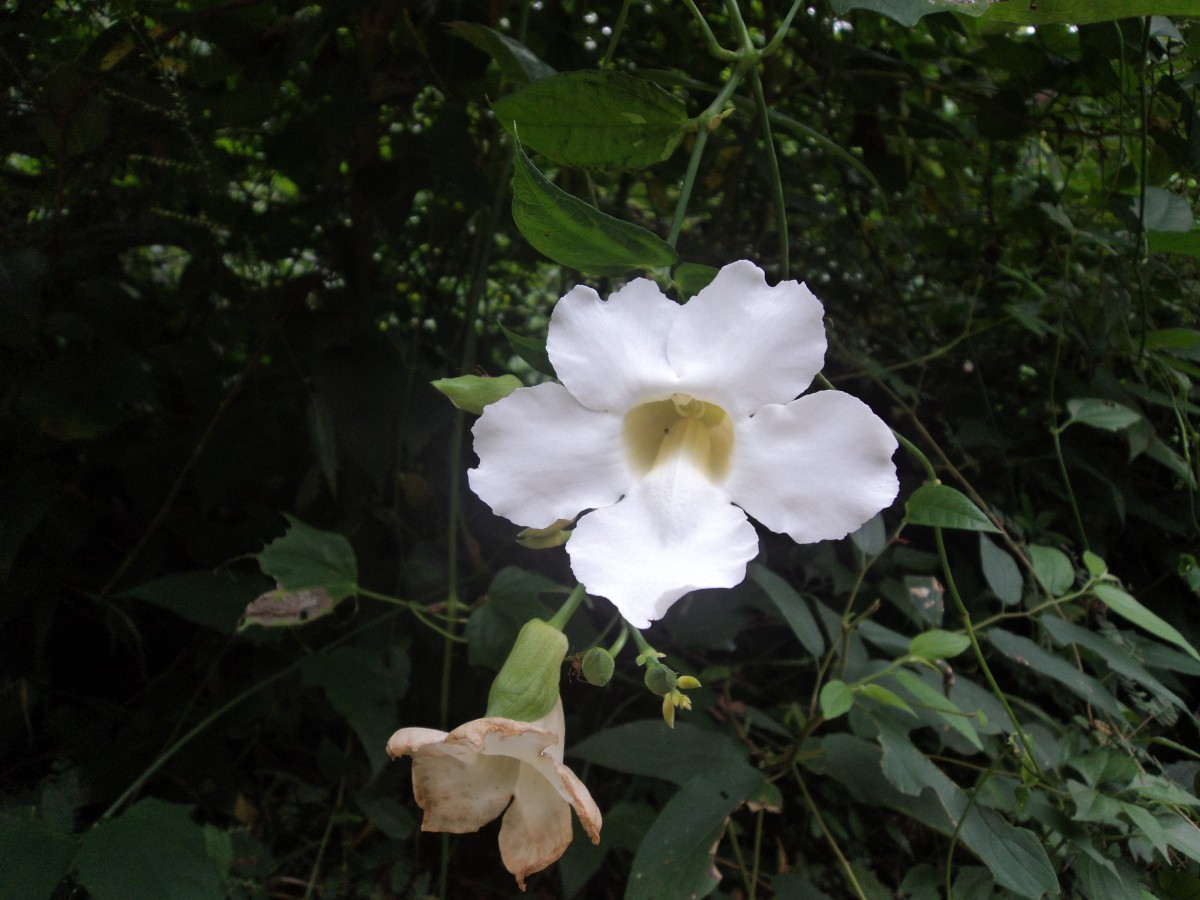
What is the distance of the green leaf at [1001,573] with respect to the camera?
2.64 ft

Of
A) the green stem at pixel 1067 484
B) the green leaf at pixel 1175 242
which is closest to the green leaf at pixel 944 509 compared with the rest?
the green stem at pixel 1067 484

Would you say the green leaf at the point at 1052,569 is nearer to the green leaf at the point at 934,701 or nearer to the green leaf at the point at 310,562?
the green leaf at the point at 934,701

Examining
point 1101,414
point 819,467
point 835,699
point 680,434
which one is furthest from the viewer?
point 1101,414

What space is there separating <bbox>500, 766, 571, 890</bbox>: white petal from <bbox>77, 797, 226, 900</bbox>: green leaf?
267mm

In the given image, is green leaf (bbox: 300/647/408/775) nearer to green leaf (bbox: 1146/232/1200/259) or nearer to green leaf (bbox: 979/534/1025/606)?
green leaf (bbox: 979/534/1025/606)

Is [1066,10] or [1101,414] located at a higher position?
[1066,10]

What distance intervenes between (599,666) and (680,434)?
173 mm

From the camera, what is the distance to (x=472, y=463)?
967 mm

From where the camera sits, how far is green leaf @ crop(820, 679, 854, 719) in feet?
2.14

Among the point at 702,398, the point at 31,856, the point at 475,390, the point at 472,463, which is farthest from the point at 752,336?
Answer: the point at 31,856

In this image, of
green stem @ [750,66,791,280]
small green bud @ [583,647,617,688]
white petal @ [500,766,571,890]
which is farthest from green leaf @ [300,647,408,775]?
green stem @ [750,66,791,280]

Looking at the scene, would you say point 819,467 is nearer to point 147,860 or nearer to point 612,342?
point 612,342

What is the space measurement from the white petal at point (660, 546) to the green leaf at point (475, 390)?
101 millimetres

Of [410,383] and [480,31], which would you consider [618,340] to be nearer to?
[480,31]
